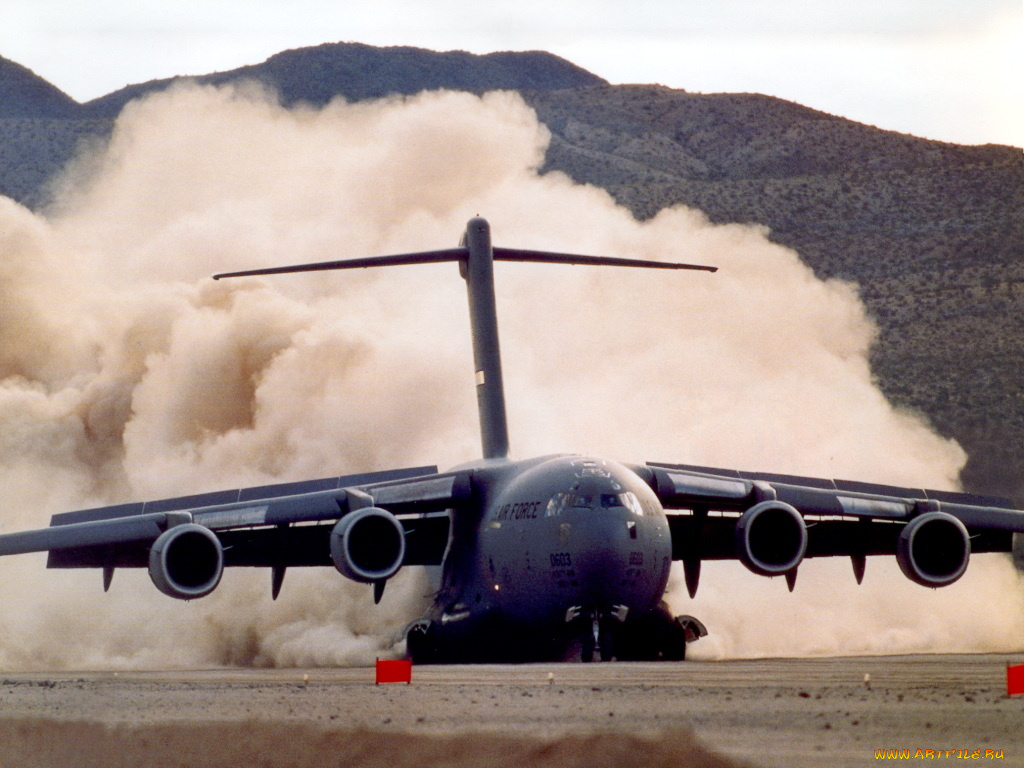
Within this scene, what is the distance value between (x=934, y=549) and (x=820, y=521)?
294 cm

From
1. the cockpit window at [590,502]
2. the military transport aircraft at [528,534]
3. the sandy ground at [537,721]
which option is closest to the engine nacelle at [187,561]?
the military transport aircraft at [528,534]

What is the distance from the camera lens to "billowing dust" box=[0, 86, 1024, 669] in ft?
117

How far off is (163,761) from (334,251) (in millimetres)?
43213

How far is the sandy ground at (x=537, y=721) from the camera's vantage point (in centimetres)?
1083

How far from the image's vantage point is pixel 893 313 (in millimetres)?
80750

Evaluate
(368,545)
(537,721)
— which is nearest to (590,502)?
(368,545)

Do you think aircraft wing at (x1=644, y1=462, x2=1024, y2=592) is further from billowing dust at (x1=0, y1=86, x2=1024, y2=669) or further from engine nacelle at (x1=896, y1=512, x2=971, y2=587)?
billowing dust at (x1=0, y1=86, x2=1024, y2=669)

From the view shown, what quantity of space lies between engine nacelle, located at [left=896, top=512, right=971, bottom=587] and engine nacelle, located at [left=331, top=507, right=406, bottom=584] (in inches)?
303

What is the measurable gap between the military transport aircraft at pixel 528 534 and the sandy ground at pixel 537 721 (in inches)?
143

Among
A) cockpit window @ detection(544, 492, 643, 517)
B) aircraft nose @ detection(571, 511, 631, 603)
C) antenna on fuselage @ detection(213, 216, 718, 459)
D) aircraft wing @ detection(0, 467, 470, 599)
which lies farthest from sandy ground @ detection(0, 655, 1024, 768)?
antenna on fuselage @ detection(213, 216, 718, 459)

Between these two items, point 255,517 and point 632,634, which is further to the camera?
point 255,517

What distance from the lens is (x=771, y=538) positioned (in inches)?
1001

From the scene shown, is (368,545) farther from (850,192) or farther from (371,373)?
(850,192)

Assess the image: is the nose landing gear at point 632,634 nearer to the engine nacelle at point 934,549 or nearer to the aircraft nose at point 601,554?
the aircraft nose at point 601,554
